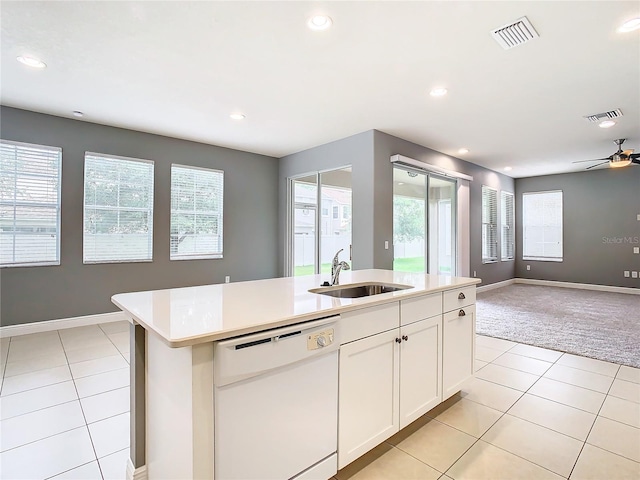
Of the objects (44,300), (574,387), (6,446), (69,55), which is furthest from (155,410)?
(44,300)

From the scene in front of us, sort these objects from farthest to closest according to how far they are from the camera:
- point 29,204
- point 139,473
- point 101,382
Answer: point 29,204, point 101,382, point 139,473

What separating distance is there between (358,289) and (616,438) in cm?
178

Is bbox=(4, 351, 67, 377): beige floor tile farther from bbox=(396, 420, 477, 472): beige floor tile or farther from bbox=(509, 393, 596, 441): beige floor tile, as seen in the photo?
bbox=(509, 393, 596, 441): beige floor tile

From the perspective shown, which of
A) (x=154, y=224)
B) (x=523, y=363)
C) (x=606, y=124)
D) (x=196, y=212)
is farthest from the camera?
(x=196, y=212)

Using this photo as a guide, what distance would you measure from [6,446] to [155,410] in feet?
4.16

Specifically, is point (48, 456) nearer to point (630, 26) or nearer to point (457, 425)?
point (457, 425)

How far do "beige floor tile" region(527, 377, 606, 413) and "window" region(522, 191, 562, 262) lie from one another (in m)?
6.33

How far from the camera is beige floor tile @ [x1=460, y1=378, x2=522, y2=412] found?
240 centimetres

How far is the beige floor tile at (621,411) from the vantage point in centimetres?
219

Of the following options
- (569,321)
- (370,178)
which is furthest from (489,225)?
(370,178)

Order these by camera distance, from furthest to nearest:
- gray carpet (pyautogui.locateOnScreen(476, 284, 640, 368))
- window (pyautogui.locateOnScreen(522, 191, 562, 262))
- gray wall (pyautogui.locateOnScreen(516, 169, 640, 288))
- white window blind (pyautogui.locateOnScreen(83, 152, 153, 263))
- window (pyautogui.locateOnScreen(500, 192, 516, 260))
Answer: window (pyautogui.locateOnScreen(500, 192, 516, 260)) → window (pyautogui.locateOnScreen(522, 191, 562, 262)) → gray wall (pyautogui.locateOnScreen(516, 169, 640, 288)) → white window blind (pyautogui.locateOnScreen(83, 152, 153, 263)) → gray carpet (pyautogui.locateOnScreen(476, 284, 640, 368))

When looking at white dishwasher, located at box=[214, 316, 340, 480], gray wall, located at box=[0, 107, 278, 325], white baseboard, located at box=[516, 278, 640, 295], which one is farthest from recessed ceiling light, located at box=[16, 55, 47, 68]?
white baseboard, located at box=[516, 278, 640, 295]

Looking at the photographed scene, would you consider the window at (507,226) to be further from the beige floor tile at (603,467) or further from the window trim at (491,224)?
the beige floor tile at (603,467)

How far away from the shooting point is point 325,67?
2881 millimetres
